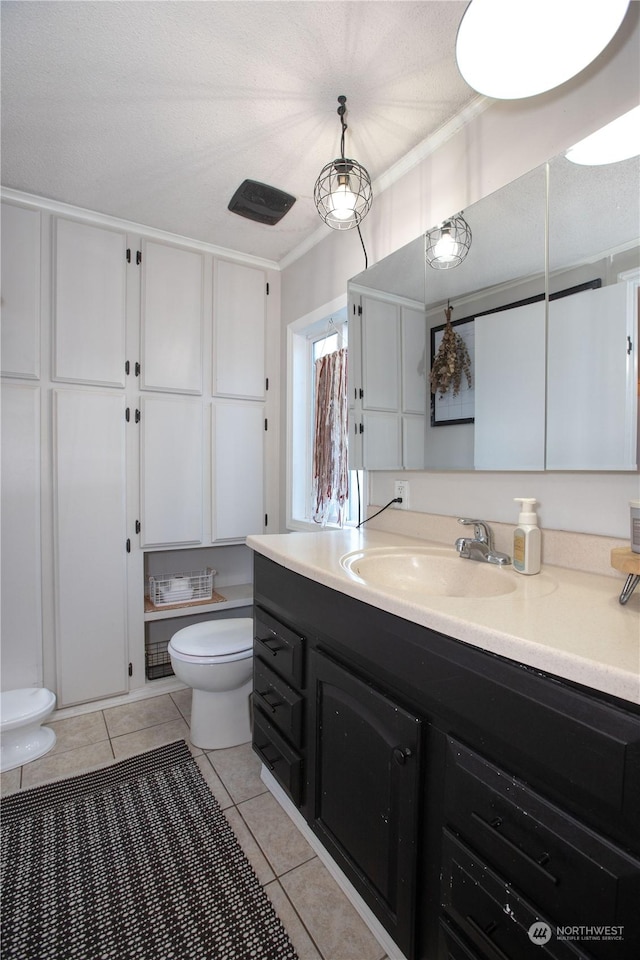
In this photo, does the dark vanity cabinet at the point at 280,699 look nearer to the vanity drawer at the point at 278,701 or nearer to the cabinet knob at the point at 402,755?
the vanity drawer at the point at 278,701

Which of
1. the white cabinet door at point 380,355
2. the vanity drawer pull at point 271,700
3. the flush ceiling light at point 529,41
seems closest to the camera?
the flush ceiling light at point 529,41

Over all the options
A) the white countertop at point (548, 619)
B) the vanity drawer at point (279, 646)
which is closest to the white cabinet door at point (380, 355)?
the white countertop at point (548, 619)

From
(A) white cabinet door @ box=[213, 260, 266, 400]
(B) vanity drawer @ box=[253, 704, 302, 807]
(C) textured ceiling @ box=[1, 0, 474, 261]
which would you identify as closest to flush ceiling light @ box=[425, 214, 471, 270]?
(C) textured ceiling @ box=[1, 0, 474, 261]

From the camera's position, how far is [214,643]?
1.87 metres

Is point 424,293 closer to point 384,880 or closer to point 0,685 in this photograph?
point 384,880

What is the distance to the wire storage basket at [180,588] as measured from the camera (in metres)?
2.40

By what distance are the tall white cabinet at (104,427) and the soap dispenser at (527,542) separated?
177cm

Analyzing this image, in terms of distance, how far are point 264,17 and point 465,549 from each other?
160 cm

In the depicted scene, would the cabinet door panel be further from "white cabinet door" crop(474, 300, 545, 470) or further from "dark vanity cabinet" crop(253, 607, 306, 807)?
"white cabinet door" crop(474, 300, 545, 470)

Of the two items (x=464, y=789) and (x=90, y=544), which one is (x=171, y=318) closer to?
(x=90, y=544)

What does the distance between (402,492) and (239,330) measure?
1485 mm

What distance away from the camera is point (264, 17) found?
1181 millimetres

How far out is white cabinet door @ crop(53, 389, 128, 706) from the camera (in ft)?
6.86

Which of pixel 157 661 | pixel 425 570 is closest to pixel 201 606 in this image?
pixel 157 661
